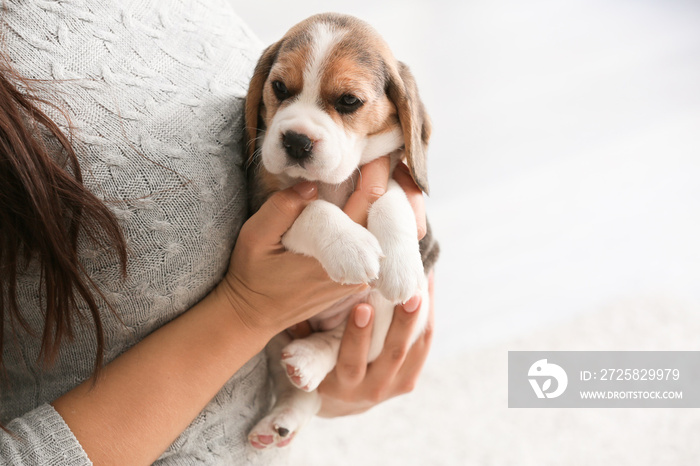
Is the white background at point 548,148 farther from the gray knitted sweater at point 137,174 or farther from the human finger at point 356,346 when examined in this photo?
the gray knitted sweater at point 137,174

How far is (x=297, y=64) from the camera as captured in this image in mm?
1493

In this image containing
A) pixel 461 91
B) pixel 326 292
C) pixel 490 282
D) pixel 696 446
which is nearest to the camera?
pixel 326 292

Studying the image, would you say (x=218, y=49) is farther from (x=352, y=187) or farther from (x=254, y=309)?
(x=254, y=309)

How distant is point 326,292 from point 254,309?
0.59 feet

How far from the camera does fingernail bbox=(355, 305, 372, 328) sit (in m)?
1.69

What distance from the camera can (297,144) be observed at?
1.41 metres

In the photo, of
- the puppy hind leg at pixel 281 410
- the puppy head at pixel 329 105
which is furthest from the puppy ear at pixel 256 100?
the puppy hind leg at pixel 281 410

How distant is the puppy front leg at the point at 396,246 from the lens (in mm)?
1399

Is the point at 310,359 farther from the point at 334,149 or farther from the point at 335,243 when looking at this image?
the point at 334,149

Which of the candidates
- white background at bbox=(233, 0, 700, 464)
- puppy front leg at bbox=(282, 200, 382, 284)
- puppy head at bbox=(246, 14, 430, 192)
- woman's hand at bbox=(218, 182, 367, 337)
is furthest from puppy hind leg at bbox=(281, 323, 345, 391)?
white background at bbox=(233, 0, 700, 464)

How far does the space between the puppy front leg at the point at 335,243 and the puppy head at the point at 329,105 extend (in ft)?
0.34

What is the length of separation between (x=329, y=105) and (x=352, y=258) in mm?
409

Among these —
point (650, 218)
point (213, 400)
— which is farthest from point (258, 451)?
point (650, 218)

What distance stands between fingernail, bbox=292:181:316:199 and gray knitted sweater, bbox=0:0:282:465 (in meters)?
0.14
